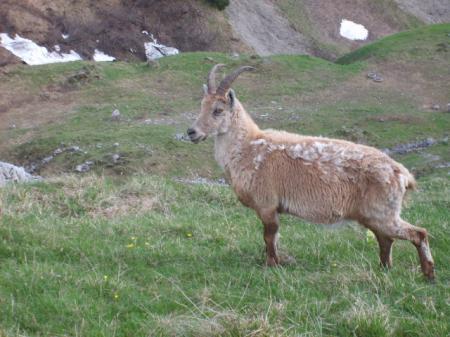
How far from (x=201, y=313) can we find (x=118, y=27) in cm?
3694

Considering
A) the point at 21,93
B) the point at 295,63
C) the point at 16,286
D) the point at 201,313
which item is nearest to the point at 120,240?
the point at 16,286

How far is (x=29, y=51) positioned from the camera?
36.8m

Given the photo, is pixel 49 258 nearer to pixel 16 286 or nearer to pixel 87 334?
pixel 16 286

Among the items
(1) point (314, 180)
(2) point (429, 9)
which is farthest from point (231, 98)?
(2) point (429, 9)

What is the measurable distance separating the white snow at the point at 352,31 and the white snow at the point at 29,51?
2280cm

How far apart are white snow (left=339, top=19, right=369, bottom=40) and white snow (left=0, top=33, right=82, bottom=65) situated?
74.8ft

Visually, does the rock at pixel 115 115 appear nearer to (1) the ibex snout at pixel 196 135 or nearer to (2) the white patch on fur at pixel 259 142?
(1) the ibex snout at pixel 196 135

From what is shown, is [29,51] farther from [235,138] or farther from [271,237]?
[271,237]

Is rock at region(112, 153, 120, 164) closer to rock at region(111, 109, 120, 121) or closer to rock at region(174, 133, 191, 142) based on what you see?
rock at region(174, 133, 191, 142)

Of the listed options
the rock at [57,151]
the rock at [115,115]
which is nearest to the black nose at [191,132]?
the rock at [57,151]

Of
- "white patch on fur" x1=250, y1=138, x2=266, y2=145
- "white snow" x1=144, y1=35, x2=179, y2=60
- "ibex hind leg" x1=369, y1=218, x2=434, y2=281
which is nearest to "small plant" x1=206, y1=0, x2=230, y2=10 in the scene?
"white snow" x1=144, y1=35, x2=179, y2=60

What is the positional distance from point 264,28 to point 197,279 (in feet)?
135

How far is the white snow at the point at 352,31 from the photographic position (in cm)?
5209

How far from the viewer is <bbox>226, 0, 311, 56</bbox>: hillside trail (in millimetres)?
44844
